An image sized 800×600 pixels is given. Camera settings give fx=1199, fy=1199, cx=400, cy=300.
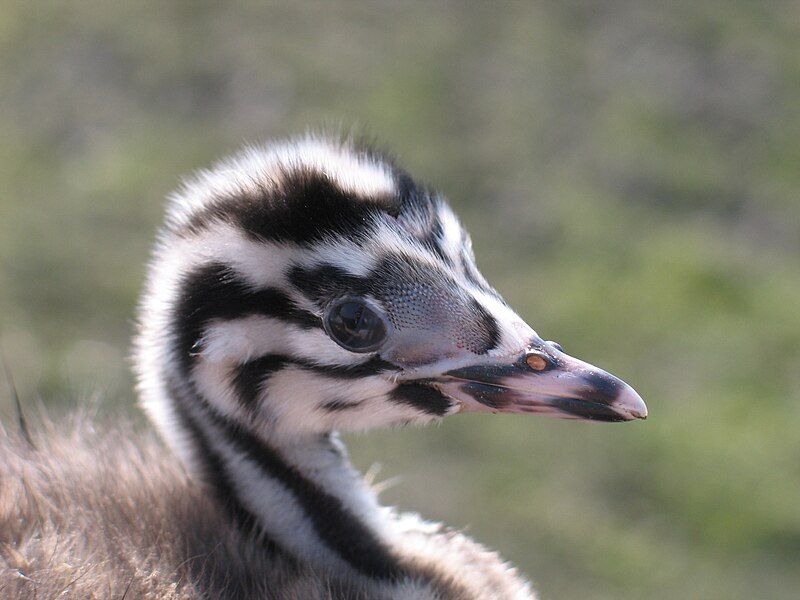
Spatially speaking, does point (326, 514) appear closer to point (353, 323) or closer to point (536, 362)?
point (353, 323)

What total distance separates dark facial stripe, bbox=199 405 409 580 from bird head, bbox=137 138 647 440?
0.06 meters

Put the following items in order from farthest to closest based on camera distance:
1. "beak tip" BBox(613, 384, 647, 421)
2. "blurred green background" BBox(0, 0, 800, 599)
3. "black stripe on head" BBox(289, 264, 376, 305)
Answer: "blurred green background" BBox(0, 0, 800, 599), "black stripe on head" BBox(289, 264, 376, 305), "beak tip" BBox(613, 384, 647, 421)

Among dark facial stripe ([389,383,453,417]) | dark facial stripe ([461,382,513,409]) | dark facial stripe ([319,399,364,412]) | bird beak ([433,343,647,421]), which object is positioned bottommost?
dark facial stripe ([319,399,364,412])

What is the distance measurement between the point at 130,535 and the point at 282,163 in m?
0.87

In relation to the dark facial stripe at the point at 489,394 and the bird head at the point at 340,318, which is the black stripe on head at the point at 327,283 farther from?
the dark facial stripe at the point at 489,394

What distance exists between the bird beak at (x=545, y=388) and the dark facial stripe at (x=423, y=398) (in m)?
0.04

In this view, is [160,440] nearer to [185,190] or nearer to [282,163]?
[185,190]

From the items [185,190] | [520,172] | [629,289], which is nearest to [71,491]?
[185,190]

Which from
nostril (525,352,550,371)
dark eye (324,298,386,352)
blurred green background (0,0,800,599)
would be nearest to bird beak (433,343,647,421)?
nostril (525,352,550,371)

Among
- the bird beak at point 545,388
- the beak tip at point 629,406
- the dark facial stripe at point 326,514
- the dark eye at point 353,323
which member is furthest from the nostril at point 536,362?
the dark facial stripe at point 326,514

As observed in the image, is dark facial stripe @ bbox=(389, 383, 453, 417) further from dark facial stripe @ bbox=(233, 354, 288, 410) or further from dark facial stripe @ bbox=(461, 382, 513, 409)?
dark facial stripe @ bbox=(233, 354, 288, 410)

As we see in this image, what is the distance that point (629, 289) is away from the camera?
6.00 m

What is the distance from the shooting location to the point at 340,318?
2551mm

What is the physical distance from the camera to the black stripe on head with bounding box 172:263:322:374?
8.48ft
